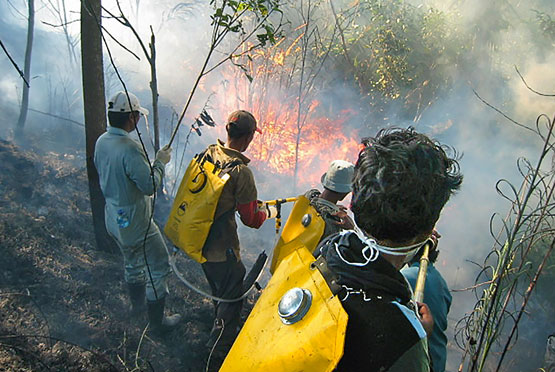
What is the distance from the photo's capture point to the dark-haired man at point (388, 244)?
104 centimetres

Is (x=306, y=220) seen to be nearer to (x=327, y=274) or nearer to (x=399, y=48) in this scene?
(x=327, y=274)

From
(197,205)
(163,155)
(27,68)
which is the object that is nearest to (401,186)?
(197,205)

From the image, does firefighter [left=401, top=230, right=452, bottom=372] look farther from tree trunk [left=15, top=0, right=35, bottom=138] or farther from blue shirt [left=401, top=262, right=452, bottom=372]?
tree trunk [left=15, top=0, right=35, bottom=138]

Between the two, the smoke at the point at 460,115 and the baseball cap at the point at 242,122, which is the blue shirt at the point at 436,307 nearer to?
the baseball cap at the point at 242,122

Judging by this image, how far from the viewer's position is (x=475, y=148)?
972 centimetres

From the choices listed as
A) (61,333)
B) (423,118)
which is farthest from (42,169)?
(423,118)

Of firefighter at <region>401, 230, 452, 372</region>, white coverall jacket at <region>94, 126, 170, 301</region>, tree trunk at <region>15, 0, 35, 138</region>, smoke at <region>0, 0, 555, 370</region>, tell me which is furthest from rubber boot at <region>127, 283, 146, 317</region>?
tree trunk at <region>15, 0, 35, 138</region>

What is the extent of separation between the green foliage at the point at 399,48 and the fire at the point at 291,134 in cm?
149

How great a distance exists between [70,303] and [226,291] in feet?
5.85

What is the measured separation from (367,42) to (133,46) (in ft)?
42.8

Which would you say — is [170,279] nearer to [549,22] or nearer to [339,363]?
[339,363]

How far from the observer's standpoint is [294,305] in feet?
3.72

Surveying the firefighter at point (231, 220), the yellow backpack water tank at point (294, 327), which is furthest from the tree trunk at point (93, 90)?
the yellow backpack water tank at point (294, 327)

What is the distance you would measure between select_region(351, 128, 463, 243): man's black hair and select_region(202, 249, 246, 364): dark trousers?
2.31m
